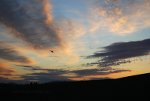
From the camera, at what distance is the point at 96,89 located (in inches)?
813

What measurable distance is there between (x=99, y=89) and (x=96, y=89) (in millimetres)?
255

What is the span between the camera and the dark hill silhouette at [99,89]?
19.2m

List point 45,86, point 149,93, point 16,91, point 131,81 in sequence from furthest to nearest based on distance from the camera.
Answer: point 45,86 < point 16,91 < point 131,81 < point 149,93

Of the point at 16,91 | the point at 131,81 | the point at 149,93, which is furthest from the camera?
the point at 16,91

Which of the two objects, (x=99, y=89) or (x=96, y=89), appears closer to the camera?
(x=99, y=89)

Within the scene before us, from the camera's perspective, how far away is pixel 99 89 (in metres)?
20.5

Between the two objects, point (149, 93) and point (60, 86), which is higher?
point (60, 86)

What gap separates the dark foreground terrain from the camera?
19.2 metres

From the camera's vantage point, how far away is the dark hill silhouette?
19.2 meters

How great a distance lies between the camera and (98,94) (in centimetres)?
2014

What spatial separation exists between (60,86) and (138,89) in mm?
6859

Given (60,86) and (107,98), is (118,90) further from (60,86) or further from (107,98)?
(60,86)

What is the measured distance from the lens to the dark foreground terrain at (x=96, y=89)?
755 inches

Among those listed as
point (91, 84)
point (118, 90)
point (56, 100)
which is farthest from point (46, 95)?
point (118, 90)
